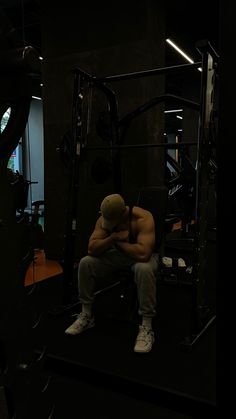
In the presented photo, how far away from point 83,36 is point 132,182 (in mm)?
1832

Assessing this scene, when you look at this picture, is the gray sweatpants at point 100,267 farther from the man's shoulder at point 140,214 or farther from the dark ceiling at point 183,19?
the dark ceiling at point 183,19

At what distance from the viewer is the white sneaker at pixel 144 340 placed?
88.8 inches

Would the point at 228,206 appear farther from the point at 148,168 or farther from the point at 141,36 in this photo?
the point at 141,36

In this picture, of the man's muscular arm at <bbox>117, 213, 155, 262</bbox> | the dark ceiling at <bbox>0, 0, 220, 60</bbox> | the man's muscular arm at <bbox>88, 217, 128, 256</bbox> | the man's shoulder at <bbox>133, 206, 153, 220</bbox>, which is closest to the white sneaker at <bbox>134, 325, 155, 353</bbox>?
the man's muscular arm at <bbox>117, 213, 155, 262</bbox>

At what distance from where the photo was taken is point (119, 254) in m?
2.66

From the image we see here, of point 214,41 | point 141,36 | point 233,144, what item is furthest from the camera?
point 214,41

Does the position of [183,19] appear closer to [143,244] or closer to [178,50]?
[178,50]

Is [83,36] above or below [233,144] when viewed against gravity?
above

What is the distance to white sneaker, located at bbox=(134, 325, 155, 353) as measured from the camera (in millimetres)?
2256

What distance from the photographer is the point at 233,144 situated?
0.87 metres

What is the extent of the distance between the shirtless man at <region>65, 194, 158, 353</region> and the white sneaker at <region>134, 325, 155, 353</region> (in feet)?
0.12

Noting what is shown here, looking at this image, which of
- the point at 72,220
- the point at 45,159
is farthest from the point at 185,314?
the point at 45,159

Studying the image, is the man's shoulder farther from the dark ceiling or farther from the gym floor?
the dark ceiling

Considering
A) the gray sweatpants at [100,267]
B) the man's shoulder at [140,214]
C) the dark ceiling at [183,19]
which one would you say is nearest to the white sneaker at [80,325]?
the gray sweatpants at [100,267]
